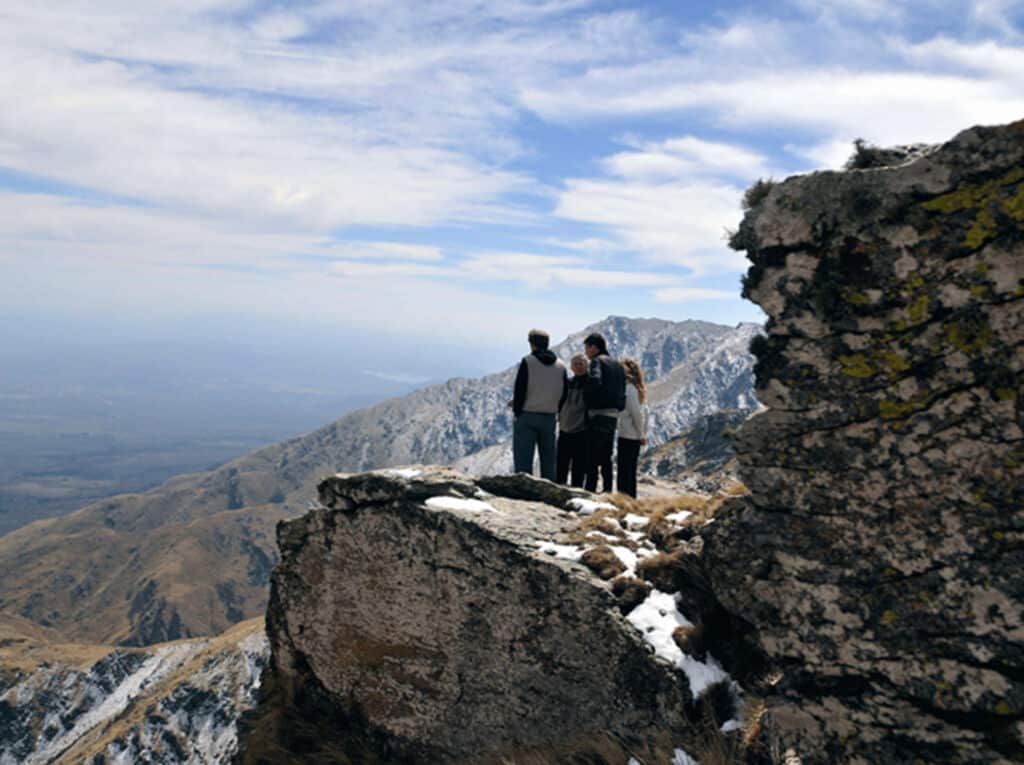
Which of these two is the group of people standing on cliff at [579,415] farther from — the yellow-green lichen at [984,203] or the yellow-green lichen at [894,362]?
the yellow-green lichen at [984,203]

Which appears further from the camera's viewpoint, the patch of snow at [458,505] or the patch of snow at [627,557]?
the patch of snow at [458,505]

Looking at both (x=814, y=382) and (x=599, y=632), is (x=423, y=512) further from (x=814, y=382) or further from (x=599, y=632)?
(x=814, y=382)

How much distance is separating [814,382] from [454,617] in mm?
7813

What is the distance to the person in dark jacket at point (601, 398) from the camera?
1722 cm

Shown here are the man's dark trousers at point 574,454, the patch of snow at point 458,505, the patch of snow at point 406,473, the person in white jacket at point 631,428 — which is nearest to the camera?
the patch of snow at point 458,505

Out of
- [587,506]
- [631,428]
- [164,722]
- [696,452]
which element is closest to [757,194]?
[587,506]

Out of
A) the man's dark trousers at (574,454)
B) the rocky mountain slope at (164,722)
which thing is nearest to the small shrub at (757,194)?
the man's dark trousers at (574,454)

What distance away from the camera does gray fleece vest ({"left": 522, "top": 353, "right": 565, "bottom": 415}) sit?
60.7ft

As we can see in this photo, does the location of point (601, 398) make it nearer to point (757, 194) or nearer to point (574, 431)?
point (574, 431)

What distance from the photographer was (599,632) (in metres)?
11.4

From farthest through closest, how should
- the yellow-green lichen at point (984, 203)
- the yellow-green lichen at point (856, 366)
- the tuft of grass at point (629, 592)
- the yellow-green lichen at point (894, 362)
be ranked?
the tuft of grass at point (629, 592) → the yellow-green lichen at point (856, 366) → the yellow-green lichen at point (894, 362) → the yellow-green lichen at point (984, 203)

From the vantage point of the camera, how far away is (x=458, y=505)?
13742 millimetres

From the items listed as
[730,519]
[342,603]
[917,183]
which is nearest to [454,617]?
[342,603]

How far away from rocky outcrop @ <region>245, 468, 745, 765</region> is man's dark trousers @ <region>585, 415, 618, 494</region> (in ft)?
7.21
